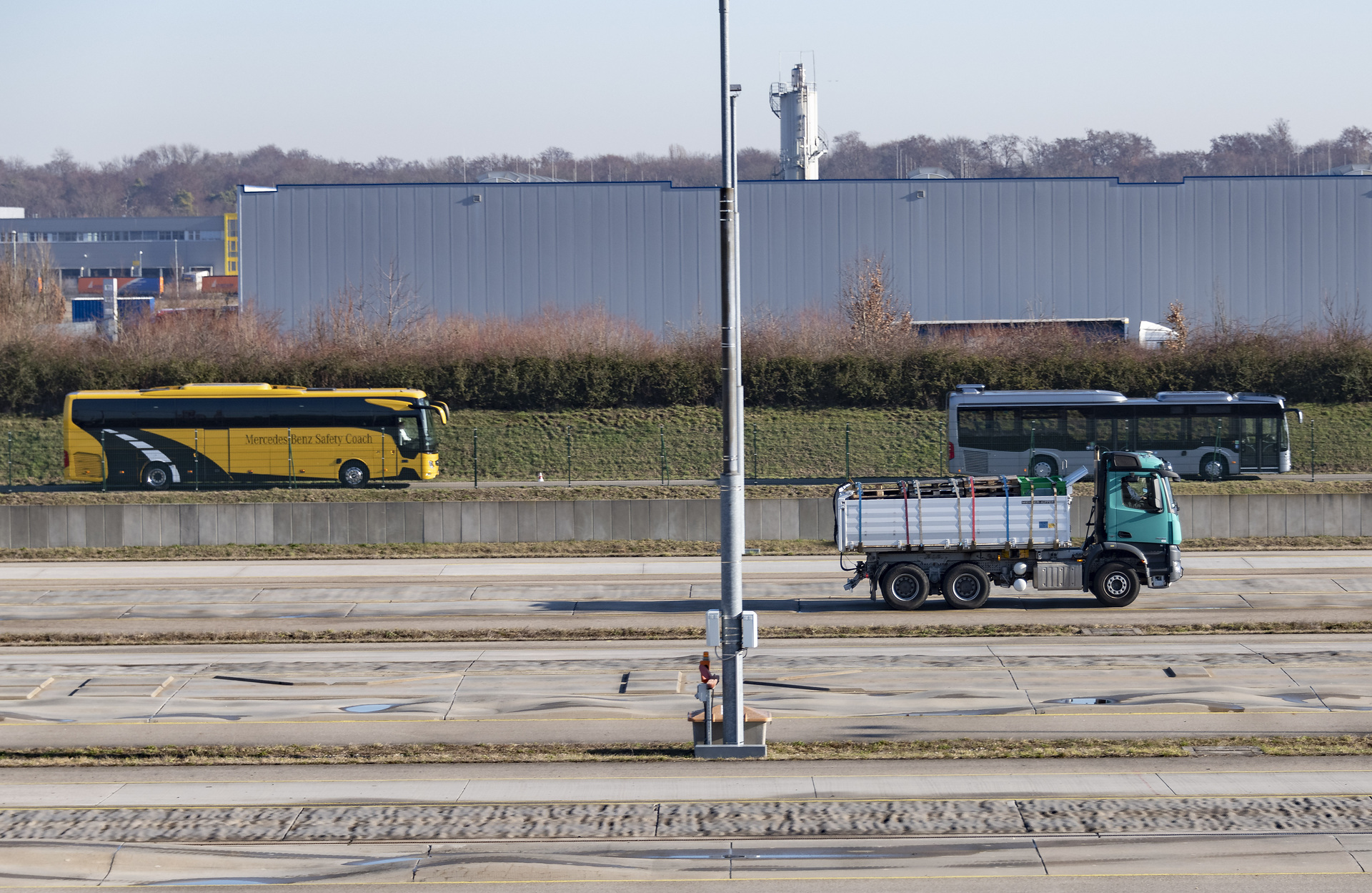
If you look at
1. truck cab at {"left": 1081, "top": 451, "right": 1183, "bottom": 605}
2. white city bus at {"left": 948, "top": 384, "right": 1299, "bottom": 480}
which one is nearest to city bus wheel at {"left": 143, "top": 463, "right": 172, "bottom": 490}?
white city bus at {"left": 948, "top": 384, "right": 1299, "bottom": 480}

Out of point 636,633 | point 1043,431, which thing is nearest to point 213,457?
point 636,633

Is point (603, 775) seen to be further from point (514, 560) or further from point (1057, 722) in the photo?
point (514, 560)

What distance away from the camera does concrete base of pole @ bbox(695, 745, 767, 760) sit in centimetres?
1463

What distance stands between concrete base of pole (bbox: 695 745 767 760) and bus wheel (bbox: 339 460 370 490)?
86.3 feet

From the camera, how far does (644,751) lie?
15.1 metres

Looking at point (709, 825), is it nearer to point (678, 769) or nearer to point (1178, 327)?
point (678, 769)

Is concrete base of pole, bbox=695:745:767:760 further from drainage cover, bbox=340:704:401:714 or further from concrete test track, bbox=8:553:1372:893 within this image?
drainage cover, bbox=340:704:401:714

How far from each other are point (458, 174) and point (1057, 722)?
494 feet

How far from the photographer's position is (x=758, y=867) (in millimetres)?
11344

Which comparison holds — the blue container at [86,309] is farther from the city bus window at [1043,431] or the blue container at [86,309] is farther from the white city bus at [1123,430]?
the city bus window at [1043,431]

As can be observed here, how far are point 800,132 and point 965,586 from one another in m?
58.3

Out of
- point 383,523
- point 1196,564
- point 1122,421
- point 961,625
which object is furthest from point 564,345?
point 961,625

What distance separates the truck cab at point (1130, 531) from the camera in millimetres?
23672

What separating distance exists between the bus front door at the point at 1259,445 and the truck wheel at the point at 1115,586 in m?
17.0
